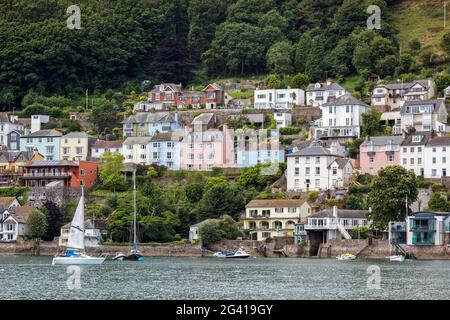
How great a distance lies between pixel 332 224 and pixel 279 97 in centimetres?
2952

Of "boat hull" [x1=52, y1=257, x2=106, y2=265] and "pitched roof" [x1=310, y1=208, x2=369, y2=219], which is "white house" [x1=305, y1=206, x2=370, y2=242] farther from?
"boat hull" [x1=52, y1=257, x2=106, y2=265]

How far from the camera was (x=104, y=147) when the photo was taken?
352ft

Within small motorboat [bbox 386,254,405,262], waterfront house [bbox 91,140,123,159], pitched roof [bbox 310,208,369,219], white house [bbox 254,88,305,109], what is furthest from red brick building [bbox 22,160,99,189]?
small motorboat [bbox 386,254,405,262]

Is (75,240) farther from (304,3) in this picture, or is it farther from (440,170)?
(304,3)

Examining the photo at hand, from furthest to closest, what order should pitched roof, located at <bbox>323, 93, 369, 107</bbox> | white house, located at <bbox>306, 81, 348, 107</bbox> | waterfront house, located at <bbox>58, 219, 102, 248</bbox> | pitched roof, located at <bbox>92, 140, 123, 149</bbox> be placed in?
white house, located at <bbox>306, 81, 348, 107</bbox>
pitched roof, located at <bbox>92, 140, 123, 149</bbox>
pitched roof, located at <bbox>323, 93, 369, 107</bbox>
waterfront house, located at <bbox>58, 219, 102, 248</bbox>

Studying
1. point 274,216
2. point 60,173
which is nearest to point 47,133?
point 60,173

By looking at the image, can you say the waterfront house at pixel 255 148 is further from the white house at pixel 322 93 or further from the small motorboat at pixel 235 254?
the small motorboat at pixel 235 254

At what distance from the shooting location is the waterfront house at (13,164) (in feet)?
347

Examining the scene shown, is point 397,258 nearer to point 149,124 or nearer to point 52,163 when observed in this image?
point 52,163

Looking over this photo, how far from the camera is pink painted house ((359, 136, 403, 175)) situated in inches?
3748

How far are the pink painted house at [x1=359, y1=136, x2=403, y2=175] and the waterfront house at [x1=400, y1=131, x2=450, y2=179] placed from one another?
0.78 m

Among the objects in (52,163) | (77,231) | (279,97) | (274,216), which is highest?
(279,97)

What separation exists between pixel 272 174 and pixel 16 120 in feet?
103

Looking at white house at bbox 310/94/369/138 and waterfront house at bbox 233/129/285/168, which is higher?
white house at bbox 310/94/369/138
